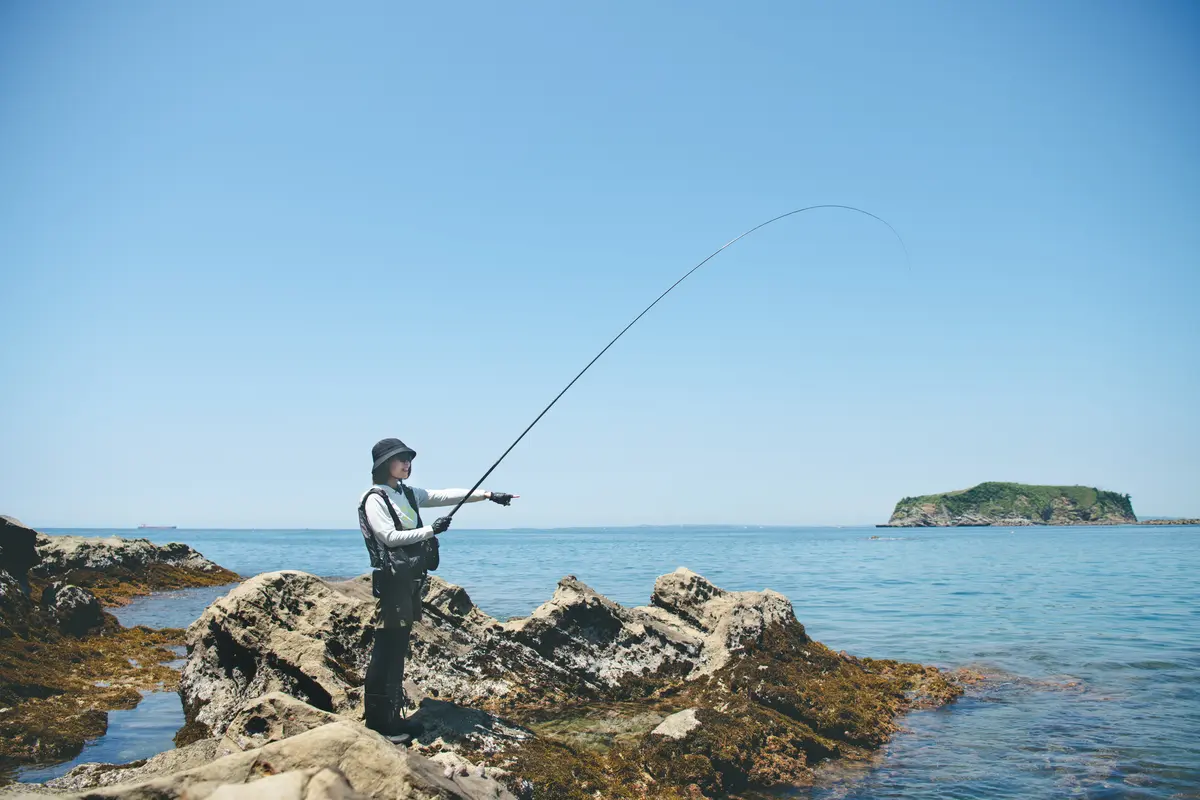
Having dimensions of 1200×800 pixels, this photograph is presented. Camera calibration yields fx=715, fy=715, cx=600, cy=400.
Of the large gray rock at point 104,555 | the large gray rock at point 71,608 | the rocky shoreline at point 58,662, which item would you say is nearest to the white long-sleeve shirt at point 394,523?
the rocky shoreline at point 58,662

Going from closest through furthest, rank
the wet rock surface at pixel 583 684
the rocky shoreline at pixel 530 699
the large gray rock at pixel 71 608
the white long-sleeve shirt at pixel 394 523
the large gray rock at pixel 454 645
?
the rocky shoreline at pixel 530 699 < the white long-sleeve shirt at pixel 394 523 < the wet rock surface at pixel 583 684 < the large gray rock at pixel 454 645 < the large gray rock at pixel 71 608

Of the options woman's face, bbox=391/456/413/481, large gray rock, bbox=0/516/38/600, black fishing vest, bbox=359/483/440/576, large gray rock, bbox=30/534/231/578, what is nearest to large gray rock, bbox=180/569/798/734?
black fishing vest, bbox=359/483/440/576

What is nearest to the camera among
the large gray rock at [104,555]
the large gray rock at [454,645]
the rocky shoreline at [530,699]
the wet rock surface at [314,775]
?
the wet rock surface at [314,775]

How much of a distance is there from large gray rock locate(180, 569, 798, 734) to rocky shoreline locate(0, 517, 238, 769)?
1.32 m

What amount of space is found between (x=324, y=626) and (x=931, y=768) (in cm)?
664

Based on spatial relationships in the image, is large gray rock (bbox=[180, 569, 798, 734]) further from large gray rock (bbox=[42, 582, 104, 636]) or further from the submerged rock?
the submerged rock

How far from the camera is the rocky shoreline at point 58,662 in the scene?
7.32 metres

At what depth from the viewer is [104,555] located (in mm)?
25703

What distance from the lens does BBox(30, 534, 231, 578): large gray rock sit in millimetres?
22827

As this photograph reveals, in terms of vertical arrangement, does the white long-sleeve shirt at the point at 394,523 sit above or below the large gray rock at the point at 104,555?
above

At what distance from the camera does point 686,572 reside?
1178cm

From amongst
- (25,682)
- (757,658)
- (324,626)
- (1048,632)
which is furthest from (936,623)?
(25,682)

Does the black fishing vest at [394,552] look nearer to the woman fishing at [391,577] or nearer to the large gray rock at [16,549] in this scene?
the woman fishing at [391,577]

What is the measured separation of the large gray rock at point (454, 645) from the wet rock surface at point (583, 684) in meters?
0.02
